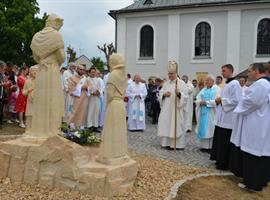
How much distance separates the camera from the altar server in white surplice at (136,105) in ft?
42.9

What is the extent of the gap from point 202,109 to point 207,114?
7.6 inches

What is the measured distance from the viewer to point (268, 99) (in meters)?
6.08

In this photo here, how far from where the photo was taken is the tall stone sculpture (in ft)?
19.9

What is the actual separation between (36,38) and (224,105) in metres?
3.98

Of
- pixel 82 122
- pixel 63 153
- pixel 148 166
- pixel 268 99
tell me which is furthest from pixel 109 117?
pixel 82 122

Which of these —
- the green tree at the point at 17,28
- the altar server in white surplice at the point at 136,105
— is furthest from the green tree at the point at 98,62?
the altar server in white surplice at the point at 136,105

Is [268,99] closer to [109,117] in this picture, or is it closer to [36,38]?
[109,117]

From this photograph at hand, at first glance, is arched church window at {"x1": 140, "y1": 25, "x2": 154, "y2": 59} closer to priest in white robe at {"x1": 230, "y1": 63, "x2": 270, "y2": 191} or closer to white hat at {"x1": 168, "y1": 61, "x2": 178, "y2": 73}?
white hat at {"x1": 168, "y1": 61, "x2": 178, "y2": 73}

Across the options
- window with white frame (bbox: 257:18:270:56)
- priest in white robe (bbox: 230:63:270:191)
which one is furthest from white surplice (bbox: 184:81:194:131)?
window with white frame (bbox: 257:18:270:56)

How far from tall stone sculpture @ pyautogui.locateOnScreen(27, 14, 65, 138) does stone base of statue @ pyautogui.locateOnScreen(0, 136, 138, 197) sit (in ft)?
0.93

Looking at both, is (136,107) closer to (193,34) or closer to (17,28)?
(193,34)

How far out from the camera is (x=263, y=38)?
80.0 ft

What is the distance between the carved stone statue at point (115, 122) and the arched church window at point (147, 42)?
21590 mm

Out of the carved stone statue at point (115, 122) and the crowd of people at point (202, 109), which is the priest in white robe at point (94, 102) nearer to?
the crowd of people at point (202, 109)
